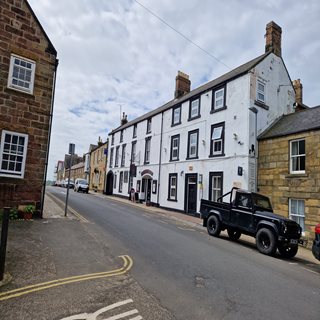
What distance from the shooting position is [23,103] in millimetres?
12000

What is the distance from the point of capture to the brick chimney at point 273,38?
19.0m

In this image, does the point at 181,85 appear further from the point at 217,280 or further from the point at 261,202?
the point at 217,280

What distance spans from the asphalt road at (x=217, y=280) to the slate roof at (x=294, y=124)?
25.7 ft

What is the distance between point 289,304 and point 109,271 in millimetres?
3713

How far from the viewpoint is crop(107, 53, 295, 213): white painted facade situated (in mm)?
16766

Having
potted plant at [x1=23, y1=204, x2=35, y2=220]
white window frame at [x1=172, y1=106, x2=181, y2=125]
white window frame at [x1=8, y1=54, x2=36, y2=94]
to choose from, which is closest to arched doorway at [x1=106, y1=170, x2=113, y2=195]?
white window frame at [x1=172, y1=106, x2=181, y2=125]

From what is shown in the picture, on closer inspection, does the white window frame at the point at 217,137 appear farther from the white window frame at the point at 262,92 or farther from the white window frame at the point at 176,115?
the white window frame at the point at 176,115

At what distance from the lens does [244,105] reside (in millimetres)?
17047

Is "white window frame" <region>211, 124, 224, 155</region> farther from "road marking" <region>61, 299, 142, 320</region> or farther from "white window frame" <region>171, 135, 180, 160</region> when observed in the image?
"road marking" <region>61, 299, 142, 320</region>

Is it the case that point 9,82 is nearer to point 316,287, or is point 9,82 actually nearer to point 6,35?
point 6,35

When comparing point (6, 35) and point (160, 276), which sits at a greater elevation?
point (6, 35)

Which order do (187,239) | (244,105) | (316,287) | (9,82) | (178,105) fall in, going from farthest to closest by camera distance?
(178,105), (244,105), (9,82), (187,239), (316,287)

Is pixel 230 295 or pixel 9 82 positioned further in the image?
pixel 9 82

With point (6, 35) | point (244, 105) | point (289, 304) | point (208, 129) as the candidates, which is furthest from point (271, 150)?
point (6, 35)
